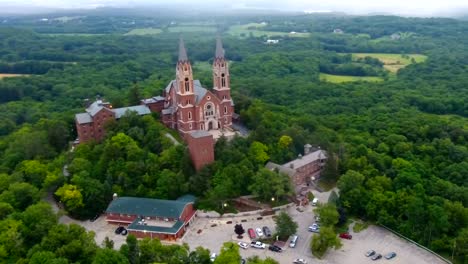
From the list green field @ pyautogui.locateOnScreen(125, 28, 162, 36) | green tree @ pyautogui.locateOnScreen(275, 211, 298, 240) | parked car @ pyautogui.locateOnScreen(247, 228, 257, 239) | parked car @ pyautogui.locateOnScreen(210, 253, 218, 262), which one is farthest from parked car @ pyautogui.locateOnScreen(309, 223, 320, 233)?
green field @ pyautogui.locateOnScreen(125, 28, 162, 36)

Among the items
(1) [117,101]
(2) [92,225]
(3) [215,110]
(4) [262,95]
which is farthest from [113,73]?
(2) [92,225]

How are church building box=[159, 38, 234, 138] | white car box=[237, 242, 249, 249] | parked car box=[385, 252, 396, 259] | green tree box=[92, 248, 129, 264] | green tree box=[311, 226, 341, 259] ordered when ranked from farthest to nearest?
church building box=[159, 38, 234, 138] → white car box=[237, 242, 249, 249] → parked car box=[385, 252, 396, 259] → green tree box=[311, 226, 341, 259] → green tree box=[92, 248, 129, 264]

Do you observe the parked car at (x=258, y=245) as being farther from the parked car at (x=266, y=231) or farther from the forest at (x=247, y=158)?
the forest at (x=247, y=158)

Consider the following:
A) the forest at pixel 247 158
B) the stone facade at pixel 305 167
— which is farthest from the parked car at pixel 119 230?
the stone facade at pixel 305 167

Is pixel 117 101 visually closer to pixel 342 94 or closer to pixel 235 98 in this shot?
pixel 235 98

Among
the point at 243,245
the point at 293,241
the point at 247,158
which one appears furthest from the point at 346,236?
the point at 247,158

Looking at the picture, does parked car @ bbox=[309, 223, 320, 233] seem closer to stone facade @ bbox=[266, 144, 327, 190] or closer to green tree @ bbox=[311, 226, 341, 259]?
green tree @ bbox=[311, 226, 341, 259]
